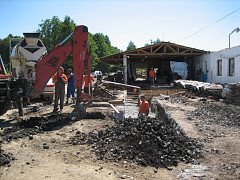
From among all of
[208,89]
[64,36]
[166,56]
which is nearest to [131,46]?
[64,36]

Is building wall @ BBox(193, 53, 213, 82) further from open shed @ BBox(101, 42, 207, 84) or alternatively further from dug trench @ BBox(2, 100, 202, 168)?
dug trench @ BBox(2, 100, 202, 168)

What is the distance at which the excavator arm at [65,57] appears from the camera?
1090 cm

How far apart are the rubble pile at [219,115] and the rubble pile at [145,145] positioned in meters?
2.40

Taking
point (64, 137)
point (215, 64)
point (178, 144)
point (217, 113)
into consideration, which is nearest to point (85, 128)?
point (64, 137)

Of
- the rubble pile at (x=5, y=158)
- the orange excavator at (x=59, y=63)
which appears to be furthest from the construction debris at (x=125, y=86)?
the rubble pile at (x=5, y=158)

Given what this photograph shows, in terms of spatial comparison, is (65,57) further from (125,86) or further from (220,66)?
(220,66)

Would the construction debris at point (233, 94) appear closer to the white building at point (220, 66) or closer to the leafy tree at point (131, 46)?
the white building at point (220, 66)

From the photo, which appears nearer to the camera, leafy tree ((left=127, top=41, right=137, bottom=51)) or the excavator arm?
the excavator arm

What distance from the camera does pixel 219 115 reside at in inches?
479

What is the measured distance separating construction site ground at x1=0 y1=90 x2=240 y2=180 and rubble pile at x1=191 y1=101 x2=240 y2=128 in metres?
0.75

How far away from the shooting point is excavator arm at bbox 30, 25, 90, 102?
1090 centimetres

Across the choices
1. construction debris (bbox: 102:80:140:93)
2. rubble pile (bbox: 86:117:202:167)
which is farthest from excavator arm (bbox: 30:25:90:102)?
construction debris (bbox: 102:80:140:93)

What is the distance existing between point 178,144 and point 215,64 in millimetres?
19729

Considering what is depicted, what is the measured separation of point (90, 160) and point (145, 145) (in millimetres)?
1335
